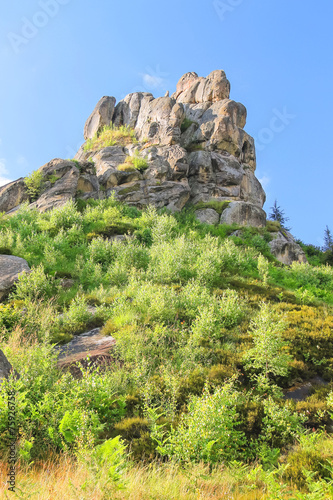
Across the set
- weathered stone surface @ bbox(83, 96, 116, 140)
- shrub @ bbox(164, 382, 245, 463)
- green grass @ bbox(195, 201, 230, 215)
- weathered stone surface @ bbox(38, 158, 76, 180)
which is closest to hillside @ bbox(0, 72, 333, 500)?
shrub @ bbox(164, 382, 245, 463)

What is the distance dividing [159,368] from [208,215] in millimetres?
23549

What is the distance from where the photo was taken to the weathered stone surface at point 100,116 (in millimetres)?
43750

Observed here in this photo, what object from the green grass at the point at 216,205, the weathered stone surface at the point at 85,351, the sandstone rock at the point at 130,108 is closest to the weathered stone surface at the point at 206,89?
the sandstone rock at the point at 130,108

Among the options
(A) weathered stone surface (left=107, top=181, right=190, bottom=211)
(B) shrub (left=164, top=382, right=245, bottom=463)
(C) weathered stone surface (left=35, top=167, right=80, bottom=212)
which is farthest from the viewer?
(A) weathered stone surface (left=107, top=181, right=190, bottom=211)

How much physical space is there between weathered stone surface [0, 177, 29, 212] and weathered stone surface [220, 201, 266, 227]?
59.6 feet

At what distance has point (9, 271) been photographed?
10773mm

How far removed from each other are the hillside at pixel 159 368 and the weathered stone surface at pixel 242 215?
647cm

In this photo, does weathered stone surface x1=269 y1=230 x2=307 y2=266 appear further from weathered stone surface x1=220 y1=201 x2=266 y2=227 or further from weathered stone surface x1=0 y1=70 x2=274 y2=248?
weathered stone surface x1=0 y1=70 x2=274 y2=248

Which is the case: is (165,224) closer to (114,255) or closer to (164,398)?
(114,255)

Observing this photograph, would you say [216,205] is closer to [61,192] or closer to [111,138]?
[61,192]

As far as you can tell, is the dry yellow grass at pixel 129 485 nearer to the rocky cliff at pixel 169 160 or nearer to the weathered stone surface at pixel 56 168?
the rocky cliff at pixel 169 160

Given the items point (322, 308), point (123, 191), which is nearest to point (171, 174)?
point (123, 191)

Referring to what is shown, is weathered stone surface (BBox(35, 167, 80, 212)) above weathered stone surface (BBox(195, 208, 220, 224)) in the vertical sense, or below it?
below

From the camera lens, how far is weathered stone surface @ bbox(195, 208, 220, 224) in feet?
91.5
